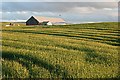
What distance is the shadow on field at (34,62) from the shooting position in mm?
12002

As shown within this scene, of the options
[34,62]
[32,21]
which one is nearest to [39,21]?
[32,21]

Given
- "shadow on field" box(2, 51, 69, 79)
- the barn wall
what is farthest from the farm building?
"shadow on field" box(2, 51, 69, 79)

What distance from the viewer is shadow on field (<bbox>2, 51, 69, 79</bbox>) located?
12.0 metres

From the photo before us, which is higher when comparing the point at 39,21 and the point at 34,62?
the point at 39,21

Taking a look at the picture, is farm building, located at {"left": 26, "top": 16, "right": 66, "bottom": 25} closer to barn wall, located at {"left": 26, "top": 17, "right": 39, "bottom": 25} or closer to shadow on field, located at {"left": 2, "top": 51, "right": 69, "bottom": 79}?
barn wall, located at {"left": 26, "top": 17, "right": 39, "bottom": 25}

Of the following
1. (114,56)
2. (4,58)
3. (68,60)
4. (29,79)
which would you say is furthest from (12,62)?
(114,56)

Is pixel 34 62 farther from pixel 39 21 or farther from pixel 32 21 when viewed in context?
pixel 32 21

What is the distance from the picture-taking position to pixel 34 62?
44.2 ft

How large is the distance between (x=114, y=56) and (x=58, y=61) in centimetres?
439

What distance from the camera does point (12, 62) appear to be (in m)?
13.2

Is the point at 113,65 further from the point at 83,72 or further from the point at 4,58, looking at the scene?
the point at 4,58

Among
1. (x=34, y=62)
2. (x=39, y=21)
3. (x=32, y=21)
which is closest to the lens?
(x=34, y=62)

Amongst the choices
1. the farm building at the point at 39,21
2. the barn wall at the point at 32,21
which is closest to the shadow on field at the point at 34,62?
the farm building at the point at 39,21

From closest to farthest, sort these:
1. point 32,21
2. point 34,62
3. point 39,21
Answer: point 34,62 → point 39,21 → point 32,21
